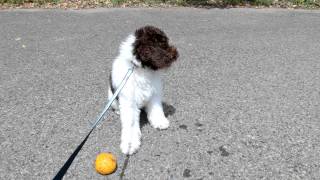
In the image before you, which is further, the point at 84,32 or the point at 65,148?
the point at 84,32

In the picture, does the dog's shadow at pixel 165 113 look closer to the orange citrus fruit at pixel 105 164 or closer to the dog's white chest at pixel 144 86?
the dog's white chest at pixel 144 86

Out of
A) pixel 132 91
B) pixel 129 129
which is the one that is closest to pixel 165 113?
pixel 129 129

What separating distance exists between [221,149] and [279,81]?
195cm

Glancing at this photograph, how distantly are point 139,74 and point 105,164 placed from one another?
854 millimetres

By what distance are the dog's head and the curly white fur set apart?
70mm

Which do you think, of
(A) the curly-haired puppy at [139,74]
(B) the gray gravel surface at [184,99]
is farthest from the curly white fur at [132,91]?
(B) the gray gravel surface at [184,99]

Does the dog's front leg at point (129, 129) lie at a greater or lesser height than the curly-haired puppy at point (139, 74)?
lesser

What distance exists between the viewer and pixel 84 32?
275 inches

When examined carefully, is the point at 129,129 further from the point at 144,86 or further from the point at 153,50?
the point at 153,50

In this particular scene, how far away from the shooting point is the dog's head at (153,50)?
10.2 feet

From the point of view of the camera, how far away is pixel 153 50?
3.10 meters

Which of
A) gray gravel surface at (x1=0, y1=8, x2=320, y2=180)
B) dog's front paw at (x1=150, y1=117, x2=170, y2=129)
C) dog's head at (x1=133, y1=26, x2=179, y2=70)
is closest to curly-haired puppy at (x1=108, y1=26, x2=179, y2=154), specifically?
dog's head at (x1=133, y1=26, x2=179, y2=70)

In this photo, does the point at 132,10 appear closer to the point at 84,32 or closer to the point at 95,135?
the point at 84,32

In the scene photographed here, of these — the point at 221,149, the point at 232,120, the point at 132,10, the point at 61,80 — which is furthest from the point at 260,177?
the point at 132,10
